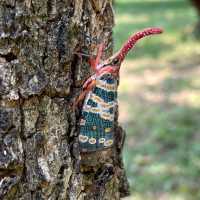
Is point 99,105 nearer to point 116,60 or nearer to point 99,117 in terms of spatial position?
point 99,117

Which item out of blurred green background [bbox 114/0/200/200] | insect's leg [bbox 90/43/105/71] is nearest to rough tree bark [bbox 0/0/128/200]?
insect's leg [bbox 90/43/105/71]

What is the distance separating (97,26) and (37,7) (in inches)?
10.1

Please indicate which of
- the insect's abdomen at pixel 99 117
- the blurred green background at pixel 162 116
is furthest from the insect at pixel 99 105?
the blurred green background at pixel 162 116

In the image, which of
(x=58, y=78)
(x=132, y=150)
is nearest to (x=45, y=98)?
(x=58, y=78)

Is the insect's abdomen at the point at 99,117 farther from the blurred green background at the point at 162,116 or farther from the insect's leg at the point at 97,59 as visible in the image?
the blurred green background at the point at 162,116

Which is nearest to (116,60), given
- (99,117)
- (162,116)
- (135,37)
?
(135,37)

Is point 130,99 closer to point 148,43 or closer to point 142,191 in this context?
point 142,191

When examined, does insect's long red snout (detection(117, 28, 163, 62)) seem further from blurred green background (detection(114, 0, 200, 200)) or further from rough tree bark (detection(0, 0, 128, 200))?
blurred green background (detection(114, 0, 200, 200))

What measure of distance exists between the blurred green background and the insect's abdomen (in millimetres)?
3073

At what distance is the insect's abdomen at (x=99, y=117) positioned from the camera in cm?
170

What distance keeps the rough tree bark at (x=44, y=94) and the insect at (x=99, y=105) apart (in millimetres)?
22

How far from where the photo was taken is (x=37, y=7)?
1538 millimetres

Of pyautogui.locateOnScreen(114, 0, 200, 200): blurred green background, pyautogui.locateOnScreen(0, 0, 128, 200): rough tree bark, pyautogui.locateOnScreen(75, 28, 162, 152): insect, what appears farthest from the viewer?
pyautogui.locateOnScreen(114, 0, 200, 200): blurred green background

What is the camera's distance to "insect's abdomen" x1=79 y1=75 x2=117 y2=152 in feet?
5.57
